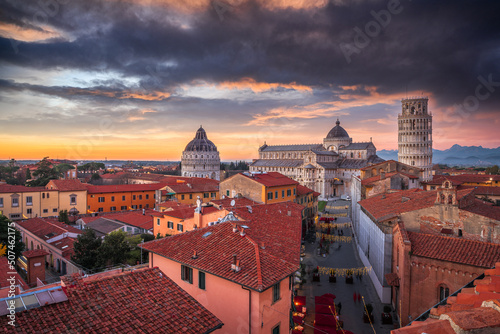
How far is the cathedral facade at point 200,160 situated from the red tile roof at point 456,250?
105474mm

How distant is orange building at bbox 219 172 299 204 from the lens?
3691 centimetres

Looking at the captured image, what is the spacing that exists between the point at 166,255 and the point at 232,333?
4931 mm

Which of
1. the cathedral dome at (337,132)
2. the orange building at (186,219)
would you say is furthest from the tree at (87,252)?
the cathedral dome at (337,132)

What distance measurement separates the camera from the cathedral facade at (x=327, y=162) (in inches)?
3634

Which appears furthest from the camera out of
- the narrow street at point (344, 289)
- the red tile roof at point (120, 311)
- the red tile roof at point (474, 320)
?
the narrow street at point (344, 289)

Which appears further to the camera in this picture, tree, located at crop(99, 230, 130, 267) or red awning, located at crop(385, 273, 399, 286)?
tree, located at crop(99, 230, 130, 267)

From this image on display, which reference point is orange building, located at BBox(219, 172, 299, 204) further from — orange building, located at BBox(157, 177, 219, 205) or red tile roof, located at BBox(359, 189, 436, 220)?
orange building, located at BBox(157, 177, 219, 205)

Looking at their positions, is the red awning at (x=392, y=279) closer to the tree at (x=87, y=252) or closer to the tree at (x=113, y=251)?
the tree at (x=113, y=251)

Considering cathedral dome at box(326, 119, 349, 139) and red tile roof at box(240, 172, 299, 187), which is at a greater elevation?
cathedral dome at box(326, 119, 349, 139)

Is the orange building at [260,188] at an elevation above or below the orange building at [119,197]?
above

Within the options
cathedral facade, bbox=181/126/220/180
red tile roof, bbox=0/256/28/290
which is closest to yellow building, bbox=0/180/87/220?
red tile roof, bbox=0/256/28/290

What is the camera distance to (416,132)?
91.6 meters

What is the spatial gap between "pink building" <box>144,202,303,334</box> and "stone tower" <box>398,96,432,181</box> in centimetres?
8855

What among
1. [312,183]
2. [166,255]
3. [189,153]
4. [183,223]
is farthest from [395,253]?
[189,153]
